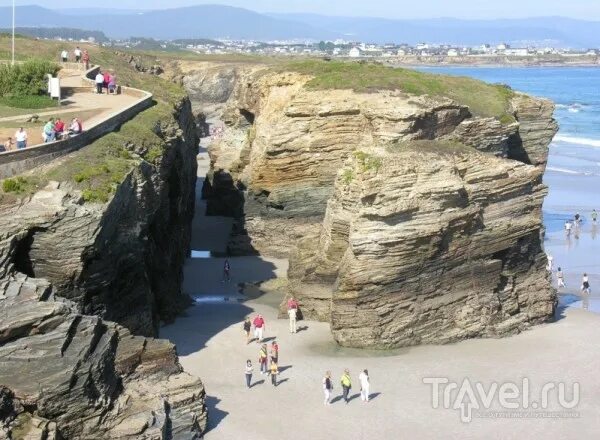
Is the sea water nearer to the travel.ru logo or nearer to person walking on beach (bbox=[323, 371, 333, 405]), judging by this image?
the travel.ru logo

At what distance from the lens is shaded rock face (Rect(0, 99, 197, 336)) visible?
25609mm

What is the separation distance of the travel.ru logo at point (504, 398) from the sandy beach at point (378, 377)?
0.25 ft

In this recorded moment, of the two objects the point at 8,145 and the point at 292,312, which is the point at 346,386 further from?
the point at 8,145

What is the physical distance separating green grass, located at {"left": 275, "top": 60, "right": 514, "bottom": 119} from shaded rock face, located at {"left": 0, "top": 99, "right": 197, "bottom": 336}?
34.4ft

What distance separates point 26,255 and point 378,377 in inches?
447

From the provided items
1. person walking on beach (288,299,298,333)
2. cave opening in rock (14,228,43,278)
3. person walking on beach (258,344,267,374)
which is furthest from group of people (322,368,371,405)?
cave opening in rock (14,228,43,278)

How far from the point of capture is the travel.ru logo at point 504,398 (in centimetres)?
2733

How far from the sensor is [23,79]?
44.6 metres

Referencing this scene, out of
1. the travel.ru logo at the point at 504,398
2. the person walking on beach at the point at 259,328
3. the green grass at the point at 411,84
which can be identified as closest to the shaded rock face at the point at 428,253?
the person walking on beach at the point at 259,328

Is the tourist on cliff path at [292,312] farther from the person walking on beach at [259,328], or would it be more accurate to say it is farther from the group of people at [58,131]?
the group of people at [58,131]

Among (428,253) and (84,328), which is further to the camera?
(428,253)

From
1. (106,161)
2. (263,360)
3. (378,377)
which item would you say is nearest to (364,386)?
(378,377)

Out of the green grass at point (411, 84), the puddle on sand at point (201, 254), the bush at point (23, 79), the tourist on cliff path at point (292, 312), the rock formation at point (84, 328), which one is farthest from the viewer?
the puddle on sand at point (201, 254)

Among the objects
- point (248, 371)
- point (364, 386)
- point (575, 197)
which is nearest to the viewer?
point (364, 386)
